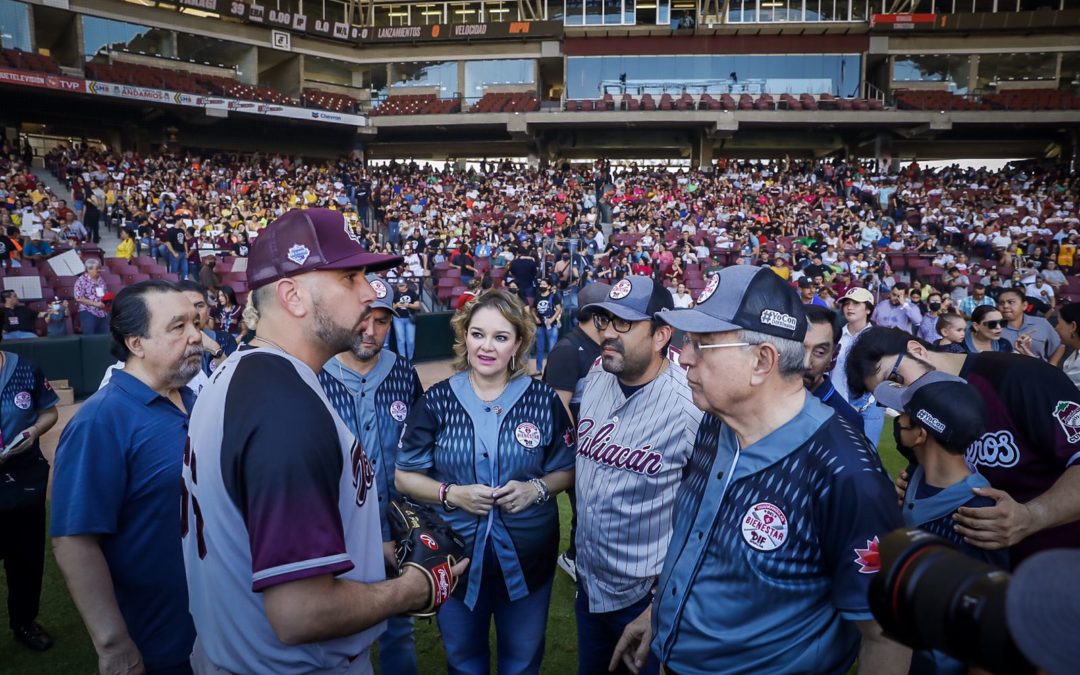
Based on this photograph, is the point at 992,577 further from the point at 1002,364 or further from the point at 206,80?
the point at 206,80

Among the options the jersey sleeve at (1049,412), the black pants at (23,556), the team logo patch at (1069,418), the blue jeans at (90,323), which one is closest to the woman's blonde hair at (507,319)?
the jersey sleeve at (1049,412)

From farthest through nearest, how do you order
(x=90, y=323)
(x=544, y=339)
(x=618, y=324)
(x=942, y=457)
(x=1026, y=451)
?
1. (x=544, y=339)
2. (x=90, y=323)
3. (x=618, y=324)
4. (x=1026, y=451)
5. (x=942, y=457)

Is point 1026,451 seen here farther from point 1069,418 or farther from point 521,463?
point 521,463

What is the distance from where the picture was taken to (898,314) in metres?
12.2

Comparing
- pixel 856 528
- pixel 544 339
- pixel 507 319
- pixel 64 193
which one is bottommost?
pixel 544 339

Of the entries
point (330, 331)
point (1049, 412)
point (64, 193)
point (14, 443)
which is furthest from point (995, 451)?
point (64, 193)

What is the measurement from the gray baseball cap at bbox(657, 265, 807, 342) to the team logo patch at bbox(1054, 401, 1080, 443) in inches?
52.3

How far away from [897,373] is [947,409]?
652 millimetres

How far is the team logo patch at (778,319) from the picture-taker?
2.05m

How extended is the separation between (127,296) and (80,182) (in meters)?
23.7

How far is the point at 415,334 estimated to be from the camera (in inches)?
591

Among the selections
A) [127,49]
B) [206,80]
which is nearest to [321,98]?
[206,80]

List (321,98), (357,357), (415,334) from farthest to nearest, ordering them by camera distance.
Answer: (321,98) → (415,334) → (357,357)

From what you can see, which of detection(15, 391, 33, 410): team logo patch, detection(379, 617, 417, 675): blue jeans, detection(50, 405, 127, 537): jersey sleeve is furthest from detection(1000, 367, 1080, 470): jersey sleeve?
detection(15, 391, 33, 410): team logo patch
